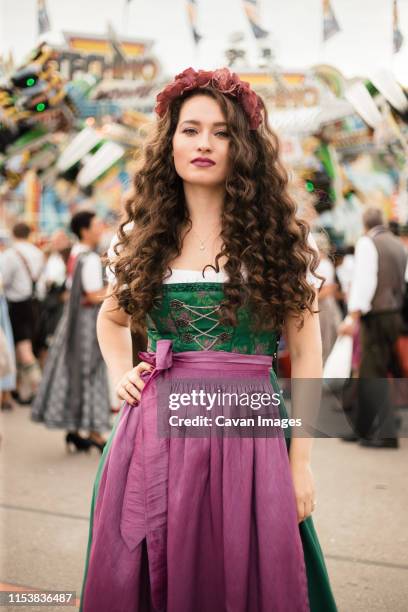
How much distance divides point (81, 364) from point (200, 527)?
177 inches

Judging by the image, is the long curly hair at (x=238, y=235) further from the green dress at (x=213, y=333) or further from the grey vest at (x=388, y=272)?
the grey vest at (x=388, y=272)

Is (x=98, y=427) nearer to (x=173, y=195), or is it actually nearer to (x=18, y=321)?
(x=18, y=321)

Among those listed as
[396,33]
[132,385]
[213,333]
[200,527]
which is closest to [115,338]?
[132,385]

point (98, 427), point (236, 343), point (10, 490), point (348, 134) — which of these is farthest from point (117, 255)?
point (348, 134)

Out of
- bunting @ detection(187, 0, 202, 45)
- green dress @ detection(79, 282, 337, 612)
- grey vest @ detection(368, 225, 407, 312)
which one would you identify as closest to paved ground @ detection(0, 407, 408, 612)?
grey vest @ detection(368, 225, 407, 312)

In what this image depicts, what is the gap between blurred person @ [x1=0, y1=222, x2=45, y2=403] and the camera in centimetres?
877

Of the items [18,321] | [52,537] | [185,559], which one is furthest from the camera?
[18,321]

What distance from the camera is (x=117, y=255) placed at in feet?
8.24

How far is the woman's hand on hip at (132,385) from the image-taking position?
7.55ft

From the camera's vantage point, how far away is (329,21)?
7.24 m

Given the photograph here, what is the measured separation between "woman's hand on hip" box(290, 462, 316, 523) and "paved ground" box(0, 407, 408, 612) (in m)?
1.57

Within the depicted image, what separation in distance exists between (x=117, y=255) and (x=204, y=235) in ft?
0.96

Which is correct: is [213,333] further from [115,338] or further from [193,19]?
[193,19]

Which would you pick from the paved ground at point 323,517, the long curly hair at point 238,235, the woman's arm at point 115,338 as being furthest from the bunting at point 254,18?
the woman's arm at point 115,338
